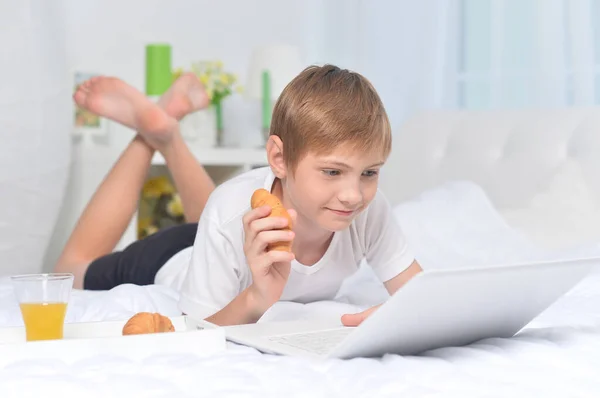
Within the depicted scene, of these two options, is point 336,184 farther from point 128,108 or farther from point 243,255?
point 128,108

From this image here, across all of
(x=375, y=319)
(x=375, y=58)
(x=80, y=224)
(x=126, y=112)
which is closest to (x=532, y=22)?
(x=375, y=58)

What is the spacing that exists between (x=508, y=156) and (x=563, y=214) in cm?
31

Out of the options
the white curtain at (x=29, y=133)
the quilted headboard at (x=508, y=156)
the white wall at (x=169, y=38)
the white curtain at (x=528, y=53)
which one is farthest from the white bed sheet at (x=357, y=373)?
the white wall at (x=169, y=38)

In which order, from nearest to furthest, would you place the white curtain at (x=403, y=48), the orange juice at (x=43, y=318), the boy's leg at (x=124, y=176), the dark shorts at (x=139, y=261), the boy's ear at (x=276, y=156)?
the orange juice at (x=43, y=318) → the boy's ear at (x=276, y=156) → the dark shorts at (x=139, y=261) → the boy's leg at (x=124, y=176) → the white curtain at (x=403, y=48)

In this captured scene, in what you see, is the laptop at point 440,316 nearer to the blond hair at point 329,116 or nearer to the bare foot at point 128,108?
the blond hair at point 329,116

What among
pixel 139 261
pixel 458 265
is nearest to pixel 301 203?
pixel 458 265

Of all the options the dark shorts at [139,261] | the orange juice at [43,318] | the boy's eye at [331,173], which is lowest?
the dark shorts at [139,261]

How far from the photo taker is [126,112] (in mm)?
2303

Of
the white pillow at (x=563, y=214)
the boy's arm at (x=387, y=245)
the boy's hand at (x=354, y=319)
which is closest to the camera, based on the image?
the boy's hand at (x=354, y=319)

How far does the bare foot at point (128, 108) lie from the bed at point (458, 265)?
0.58m

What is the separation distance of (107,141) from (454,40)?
1.30 metres

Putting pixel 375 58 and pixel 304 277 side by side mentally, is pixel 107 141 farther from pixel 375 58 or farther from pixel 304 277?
pixel 304 277

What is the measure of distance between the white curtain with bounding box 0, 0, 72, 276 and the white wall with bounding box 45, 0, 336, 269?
0.26 metres

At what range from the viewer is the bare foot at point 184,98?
2.43m
